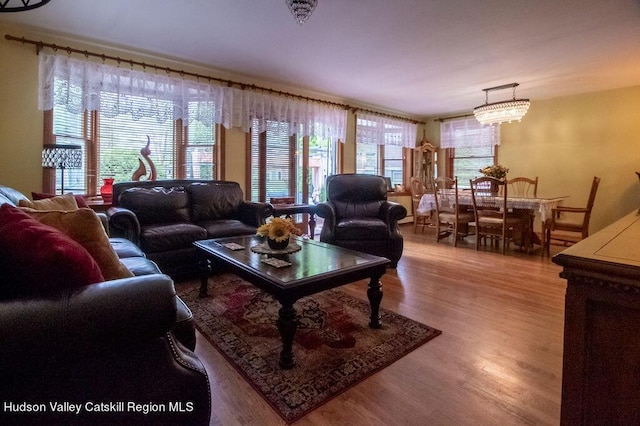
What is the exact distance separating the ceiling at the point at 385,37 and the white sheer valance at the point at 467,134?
4.97 feet

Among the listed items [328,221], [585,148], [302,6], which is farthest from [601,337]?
[585,148]

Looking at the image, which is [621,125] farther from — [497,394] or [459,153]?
[497,394]

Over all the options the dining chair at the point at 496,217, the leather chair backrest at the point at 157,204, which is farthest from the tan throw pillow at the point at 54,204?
the dining chair at the point at 496,217

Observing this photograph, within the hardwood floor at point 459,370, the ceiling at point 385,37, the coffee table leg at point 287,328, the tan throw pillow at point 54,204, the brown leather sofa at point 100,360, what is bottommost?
→ the hardwood floor at point 459,370

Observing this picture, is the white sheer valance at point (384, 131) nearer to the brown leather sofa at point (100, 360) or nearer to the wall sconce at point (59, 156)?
the wall sconce at point (59, 156)

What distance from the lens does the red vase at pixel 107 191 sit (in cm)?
355

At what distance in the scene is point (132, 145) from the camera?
3922mm

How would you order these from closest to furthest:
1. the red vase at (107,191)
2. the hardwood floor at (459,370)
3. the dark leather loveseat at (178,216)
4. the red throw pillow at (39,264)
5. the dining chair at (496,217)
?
the red throw pillow at (39,264), the hardwood floor at (459,370), the dark leather loveseat at (178,216), the red vase at (107,191), the dining chair at (496,217)

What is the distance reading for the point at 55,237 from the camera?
3.33 ft

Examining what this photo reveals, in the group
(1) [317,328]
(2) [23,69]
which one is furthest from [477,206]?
(2) [23,69]

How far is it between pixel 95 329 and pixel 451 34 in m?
3.57

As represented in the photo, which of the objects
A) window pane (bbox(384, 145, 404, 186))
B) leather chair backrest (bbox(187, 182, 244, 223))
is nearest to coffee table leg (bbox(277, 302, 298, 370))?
leather chair backrest (bbox(187, 182, 244, 223))

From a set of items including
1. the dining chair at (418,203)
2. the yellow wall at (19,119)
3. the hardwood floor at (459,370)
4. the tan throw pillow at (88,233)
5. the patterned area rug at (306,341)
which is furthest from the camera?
the dining chair at (418,203)

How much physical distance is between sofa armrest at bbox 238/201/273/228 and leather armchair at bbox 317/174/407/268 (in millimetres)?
592
